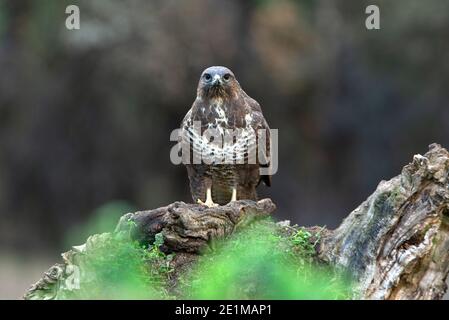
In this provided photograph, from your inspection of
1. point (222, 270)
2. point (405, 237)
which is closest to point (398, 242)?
point (405, 237)

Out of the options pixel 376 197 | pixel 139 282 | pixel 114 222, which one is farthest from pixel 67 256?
pixel 376 197

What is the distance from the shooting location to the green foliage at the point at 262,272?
433 cm

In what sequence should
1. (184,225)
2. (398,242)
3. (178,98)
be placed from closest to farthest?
(398,242), (184,225), (178,98)

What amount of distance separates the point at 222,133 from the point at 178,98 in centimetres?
648

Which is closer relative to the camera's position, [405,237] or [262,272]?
[262,272]

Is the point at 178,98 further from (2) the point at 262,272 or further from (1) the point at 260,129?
(2) the point at 262,272

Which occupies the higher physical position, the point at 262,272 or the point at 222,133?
the point at 222,133

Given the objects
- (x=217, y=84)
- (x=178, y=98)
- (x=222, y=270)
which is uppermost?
(x=217, y=84)

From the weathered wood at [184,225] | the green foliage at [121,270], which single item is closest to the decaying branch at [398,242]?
the green foliage at [121,270]

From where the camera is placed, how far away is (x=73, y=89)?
13.3m

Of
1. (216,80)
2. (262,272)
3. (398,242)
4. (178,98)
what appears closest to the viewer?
(262,272)

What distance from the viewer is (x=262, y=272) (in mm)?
4480

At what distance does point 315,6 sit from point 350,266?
9102mm

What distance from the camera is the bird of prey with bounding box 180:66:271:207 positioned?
21.7 ft
